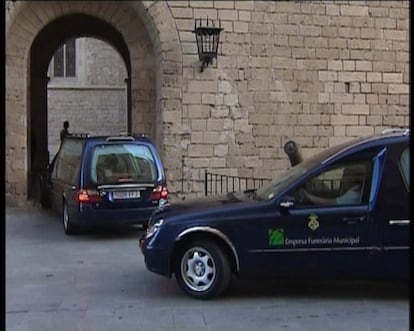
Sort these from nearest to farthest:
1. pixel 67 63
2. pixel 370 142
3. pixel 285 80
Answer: pixel 370 142, pixel 285 80, pixel 67 63

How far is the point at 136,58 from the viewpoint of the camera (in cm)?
1466

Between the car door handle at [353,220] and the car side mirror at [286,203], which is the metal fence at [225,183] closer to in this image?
the car side mirror at [286,203]

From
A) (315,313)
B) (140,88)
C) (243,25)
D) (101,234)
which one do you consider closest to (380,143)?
(315,313)

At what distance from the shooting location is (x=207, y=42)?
43.3 feet

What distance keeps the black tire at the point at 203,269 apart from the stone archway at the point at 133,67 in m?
7.08

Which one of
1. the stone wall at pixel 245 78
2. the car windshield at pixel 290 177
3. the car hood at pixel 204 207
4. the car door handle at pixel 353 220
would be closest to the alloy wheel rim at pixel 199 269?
the car hood at pixel 204 207

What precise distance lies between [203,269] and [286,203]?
1035 mm

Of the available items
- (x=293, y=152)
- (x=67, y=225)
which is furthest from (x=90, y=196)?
(x=293, y=152)

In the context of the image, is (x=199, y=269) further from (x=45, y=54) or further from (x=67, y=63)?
(x=67, y=63)

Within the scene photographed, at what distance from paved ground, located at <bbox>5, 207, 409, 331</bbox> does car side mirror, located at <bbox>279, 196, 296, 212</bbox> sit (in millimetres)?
893

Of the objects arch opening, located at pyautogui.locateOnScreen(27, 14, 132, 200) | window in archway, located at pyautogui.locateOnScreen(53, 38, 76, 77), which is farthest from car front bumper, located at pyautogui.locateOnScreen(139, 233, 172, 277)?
window in archway, located at pyautogui.locateOnScreen(53, 38, 76, 77)

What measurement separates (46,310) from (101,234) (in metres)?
4.71

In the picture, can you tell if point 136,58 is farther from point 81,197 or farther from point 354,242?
point 354,242

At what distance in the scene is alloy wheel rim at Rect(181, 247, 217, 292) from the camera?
6523mm
